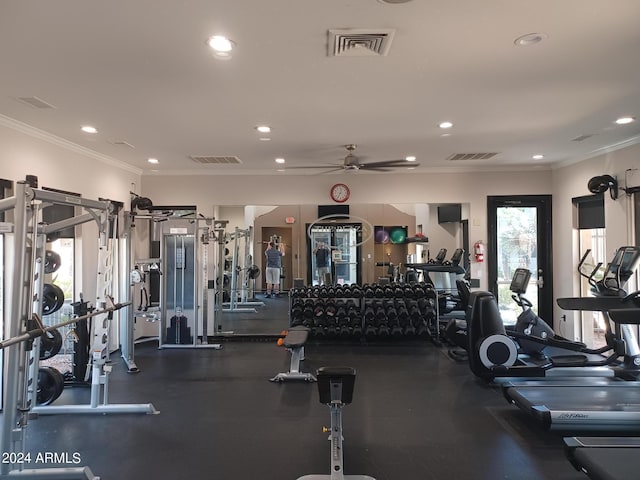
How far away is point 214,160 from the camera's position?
5.80 m

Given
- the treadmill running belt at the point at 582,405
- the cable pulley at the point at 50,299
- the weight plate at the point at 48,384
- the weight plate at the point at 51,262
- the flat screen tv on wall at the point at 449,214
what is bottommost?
the treadmill running belt at the point at 582,405

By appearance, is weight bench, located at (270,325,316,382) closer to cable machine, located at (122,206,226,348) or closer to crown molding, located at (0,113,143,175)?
cable machine, located at (122,206,226,348)

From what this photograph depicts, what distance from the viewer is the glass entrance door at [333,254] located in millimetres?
6641

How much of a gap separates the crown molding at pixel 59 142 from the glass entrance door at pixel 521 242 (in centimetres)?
538

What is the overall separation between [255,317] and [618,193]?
17.0ft

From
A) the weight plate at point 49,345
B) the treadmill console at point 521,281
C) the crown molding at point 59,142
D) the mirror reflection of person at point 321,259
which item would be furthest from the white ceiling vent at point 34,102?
the treadmill console at point 521,281

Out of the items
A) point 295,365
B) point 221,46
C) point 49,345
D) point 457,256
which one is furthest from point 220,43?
point 457,256

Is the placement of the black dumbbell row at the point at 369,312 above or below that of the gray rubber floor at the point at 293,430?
above

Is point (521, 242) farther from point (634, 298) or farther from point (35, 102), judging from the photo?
point (35, 102)

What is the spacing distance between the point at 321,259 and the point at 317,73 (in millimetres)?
4120

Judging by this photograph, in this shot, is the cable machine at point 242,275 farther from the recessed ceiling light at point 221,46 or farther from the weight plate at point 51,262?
the recessed ceiling light at point 221,46

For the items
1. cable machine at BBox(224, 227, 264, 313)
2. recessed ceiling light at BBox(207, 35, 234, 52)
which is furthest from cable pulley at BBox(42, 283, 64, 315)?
cable machine at BBox(224, 227, 264, 313)

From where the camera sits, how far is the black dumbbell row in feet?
19.6

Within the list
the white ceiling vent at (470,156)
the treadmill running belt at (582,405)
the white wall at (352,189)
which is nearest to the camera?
the treadmill running belt at (582,405)
